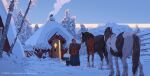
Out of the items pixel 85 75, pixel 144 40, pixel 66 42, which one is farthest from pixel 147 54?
pixel 66 42

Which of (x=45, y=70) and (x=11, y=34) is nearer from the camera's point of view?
(x=45, y=70)

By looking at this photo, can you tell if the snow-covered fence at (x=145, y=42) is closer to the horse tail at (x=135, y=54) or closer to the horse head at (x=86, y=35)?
the horse head at (x=86, y=35)

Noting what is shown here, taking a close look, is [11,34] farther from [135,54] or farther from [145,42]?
[135,54]

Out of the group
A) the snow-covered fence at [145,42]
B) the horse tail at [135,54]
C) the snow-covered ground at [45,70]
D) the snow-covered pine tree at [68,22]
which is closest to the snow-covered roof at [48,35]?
the snow-covered fence at [145,42]

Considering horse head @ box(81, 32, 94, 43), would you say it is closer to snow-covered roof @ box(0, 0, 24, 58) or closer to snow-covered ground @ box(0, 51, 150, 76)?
snow-covered ground @ box(0, 51, 150, 76)

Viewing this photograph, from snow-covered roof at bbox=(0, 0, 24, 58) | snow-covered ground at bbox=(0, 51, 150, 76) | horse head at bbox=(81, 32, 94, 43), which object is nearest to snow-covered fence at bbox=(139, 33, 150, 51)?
horse head at bbox=(81, 32, 94, 43)

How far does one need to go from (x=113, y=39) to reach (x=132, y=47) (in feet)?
2.01

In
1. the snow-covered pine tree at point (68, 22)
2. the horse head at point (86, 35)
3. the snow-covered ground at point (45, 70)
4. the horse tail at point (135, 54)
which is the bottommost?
the snow-covered ground at point (45, 70)

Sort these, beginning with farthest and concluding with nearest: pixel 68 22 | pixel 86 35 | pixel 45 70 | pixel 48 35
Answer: pixel 68 22, pixel 48 35, pixel 86 35, pixel 45 70

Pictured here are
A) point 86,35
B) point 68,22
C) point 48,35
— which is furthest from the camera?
point 68,22

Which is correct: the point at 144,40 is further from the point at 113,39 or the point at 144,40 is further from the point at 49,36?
the point at 113,39

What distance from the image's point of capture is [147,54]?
79.8 feet

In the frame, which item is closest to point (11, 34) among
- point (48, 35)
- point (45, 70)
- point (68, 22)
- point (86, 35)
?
point (86, 35)

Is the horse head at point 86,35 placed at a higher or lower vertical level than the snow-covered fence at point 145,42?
higher
